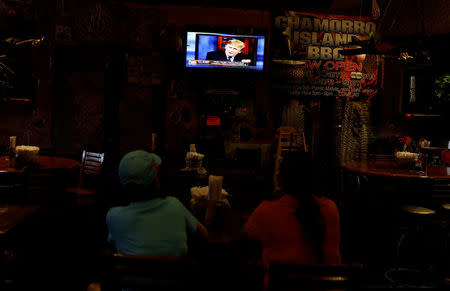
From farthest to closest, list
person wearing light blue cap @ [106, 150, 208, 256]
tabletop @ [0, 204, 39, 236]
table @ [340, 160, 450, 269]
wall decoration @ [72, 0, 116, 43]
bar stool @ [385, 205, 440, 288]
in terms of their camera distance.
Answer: wall decoration @ [72, 0, 116, 43] < table @ [340, 160, 450, 269] < bar stool @ [385, 205, 440, 288] < tabletop @ [0, 204, 39, 236] < person wearing light blue cap @ [106, 150, 208, 256]

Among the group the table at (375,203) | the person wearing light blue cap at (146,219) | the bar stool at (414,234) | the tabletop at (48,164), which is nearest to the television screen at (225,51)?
the table at (375,203)

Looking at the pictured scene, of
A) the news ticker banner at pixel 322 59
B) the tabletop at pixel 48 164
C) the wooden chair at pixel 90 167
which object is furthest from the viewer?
the news ticker banner at pixel 322 59

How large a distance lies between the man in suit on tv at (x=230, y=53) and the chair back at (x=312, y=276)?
551 centimetres

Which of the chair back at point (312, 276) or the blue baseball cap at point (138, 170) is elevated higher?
the blue baseball cap at point (138, 170)

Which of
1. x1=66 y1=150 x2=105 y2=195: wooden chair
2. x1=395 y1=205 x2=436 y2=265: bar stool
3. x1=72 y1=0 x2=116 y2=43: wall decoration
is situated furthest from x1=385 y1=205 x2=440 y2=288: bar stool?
x1=72 y1=0 x2=116 y2=43: wall decoration

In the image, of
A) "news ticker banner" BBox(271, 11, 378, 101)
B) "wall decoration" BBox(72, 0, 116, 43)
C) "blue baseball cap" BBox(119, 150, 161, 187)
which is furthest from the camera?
"news ticker banner" BBox(271, 11, 378, 101)

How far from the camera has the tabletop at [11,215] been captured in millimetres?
2244

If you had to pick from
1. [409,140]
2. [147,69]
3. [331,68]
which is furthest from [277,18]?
[409,140]

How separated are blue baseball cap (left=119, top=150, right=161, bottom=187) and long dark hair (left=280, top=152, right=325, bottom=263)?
0.67 m

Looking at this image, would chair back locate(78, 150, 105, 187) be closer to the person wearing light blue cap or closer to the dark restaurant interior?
the dark restaurant interior

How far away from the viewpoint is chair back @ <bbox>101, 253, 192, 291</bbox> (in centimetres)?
153

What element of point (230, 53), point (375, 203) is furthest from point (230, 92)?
point (375, 203)

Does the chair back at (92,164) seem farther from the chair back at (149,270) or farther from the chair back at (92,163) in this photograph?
the chair back at (149,270)

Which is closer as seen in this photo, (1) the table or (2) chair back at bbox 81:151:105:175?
(1) the table
